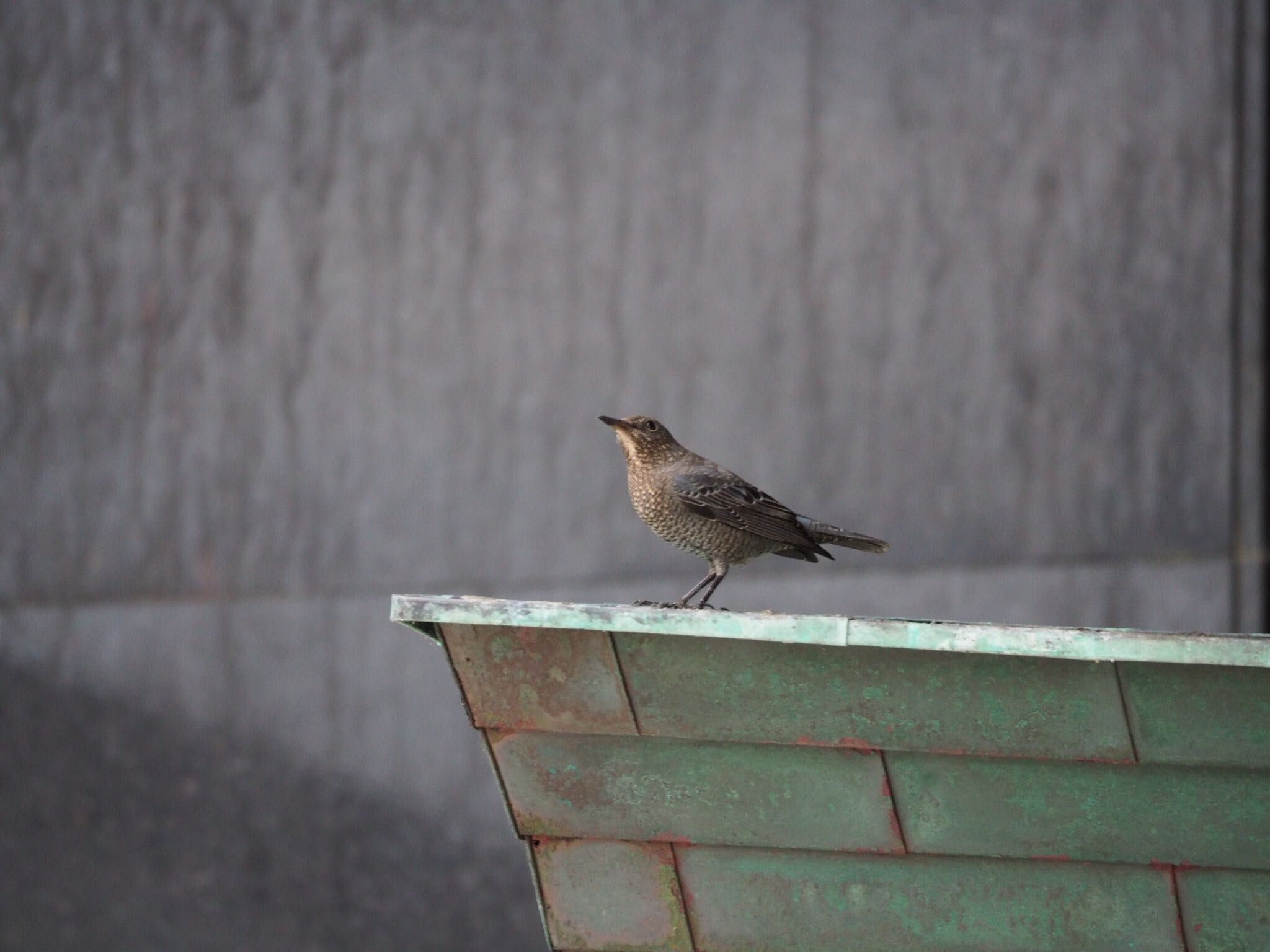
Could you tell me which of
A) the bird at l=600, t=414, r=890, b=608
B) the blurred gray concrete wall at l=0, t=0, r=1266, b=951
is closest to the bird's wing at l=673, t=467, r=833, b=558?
the bird at l=600, t=414, r=890, b=608

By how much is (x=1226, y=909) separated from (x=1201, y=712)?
0.33 meters

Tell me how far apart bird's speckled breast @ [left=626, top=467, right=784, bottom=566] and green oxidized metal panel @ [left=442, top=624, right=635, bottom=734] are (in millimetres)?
849

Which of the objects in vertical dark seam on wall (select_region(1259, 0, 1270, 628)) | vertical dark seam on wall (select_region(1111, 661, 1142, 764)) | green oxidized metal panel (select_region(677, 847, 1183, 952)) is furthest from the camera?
vertical dark seam on wall (select_region(1259, 0, 1270, 628))

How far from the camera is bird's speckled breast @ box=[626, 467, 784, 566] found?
3.22 meters

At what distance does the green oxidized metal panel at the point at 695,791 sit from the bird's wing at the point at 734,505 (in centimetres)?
85

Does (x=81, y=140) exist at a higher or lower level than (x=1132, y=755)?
higher

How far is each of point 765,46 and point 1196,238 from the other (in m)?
1.65

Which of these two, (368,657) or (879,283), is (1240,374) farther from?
(368,657)

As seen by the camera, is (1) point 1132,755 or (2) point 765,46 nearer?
(1) point 1132,755

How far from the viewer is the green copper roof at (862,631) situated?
2.10 m

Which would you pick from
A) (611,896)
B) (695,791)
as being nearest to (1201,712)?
(695,791)

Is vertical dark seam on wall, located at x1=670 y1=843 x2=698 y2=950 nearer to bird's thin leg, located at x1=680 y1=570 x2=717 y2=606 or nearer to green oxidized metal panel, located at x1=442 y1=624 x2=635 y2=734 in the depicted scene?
green oxidized metal panel, located at x1=442 y1=624 x2=635 y2=734

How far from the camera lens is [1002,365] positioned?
525cm

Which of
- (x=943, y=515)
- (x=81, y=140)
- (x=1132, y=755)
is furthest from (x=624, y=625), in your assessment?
(x=81, y=140)
